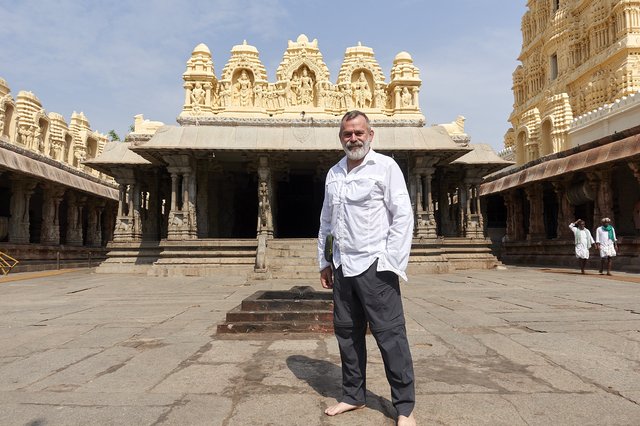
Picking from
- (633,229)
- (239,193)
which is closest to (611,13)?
(633,229)

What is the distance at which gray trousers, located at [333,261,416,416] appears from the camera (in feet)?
7.43

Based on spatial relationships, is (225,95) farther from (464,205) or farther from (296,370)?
(296,370)

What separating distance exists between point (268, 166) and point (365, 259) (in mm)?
11755

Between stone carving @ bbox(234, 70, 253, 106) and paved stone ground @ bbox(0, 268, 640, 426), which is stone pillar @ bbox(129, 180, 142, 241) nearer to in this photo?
stone carving @ bbox(234, 70, 253, 106)

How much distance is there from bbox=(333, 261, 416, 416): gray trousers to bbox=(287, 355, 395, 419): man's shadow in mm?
128

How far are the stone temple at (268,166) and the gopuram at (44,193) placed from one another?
10.6ft

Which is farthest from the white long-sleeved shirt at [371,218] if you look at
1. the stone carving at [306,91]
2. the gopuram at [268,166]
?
the stone carving at [306,91]

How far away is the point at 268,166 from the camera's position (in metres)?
13.9

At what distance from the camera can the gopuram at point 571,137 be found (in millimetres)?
14727

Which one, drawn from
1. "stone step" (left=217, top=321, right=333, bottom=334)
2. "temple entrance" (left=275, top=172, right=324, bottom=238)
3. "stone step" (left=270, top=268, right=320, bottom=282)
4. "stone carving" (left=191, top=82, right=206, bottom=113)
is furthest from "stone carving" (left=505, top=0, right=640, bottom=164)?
"stone step" (left=217, top=321, right=333, bottom=334)

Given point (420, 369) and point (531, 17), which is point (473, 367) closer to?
point (420, 369)

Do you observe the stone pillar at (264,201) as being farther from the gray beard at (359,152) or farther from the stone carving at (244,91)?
the gray beard at (359,152)

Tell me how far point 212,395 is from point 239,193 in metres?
16.5

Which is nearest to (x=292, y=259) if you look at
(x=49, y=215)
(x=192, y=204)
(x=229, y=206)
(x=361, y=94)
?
(x=192, y=204)
